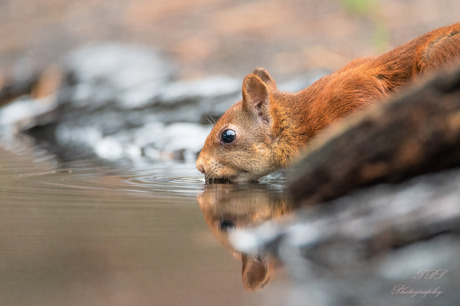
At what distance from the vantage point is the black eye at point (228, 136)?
4.43m

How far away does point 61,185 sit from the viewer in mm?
3908

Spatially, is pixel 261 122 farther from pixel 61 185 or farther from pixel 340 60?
pixel 340 60

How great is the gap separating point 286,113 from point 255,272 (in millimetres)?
2548

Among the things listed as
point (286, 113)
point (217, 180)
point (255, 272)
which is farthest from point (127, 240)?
point (286, 113)

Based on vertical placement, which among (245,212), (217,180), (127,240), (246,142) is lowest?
(127,240)

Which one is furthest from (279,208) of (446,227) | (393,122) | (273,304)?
(273,304)

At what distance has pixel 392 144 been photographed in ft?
8.19

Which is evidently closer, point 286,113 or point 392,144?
point 392,144

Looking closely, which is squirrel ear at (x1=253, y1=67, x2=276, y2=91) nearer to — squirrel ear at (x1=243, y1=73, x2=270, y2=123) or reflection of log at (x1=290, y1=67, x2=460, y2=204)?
squirrel ear at (x1=243, y1=73, x2=270, y2=123)

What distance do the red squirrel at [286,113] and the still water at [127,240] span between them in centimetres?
29
